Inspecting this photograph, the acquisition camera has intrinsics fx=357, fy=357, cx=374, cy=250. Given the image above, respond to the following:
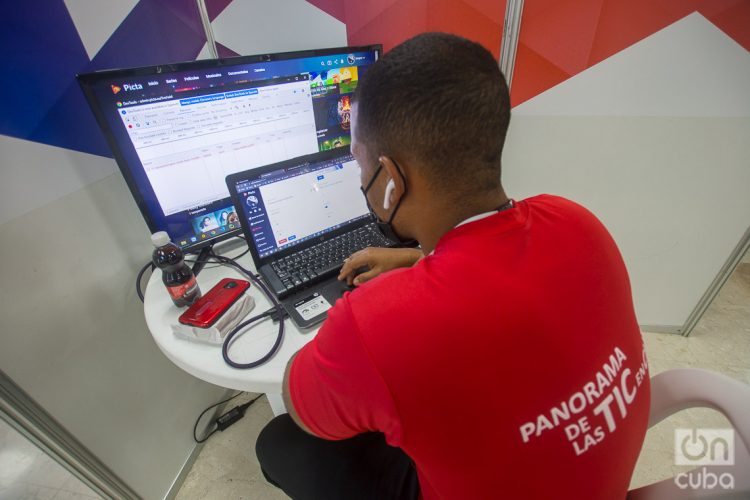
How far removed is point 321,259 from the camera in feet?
3.22

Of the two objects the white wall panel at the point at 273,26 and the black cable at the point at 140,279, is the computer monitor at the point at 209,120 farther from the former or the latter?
the white wall panel at the point at 273,26

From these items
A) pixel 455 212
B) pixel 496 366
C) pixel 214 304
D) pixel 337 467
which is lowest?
pixel 337 467

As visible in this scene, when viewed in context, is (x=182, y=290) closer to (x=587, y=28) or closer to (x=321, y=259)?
(x=321, y=259)

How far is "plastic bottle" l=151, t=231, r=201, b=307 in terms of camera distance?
0.89m

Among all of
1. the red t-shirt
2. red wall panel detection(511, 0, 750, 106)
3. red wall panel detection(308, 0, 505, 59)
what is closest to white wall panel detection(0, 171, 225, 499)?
the red t-shirt

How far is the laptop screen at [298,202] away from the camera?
917 mm

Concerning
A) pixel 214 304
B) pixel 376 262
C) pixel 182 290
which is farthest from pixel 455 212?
pixel 182 290

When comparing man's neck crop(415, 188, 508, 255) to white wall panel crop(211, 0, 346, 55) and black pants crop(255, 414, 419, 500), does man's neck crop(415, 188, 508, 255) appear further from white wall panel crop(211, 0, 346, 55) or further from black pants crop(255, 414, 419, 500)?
white wall panel crop(211, 0, 346, 55)

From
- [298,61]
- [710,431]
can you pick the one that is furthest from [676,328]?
[298,61]

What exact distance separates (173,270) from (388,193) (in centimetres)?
61

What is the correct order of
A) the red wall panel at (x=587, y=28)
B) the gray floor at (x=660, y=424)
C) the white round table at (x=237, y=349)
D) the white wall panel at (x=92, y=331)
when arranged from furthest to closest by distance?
the gray floor at (x=660, y=424) → the red wall panel at (x=587, y=28) → the white wall panel at (x=92, y=331) → the white round table at (x=237, y=349)

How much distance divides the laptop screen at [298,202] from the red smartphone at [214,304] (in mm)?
107

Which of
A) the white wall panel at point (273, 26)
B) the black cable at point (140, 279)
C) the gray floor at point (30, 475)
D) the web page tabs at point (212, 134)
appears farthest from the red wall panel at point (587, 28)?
the gray floor at point (30, 475)

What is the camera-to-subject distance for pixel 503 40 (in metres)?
1.39
